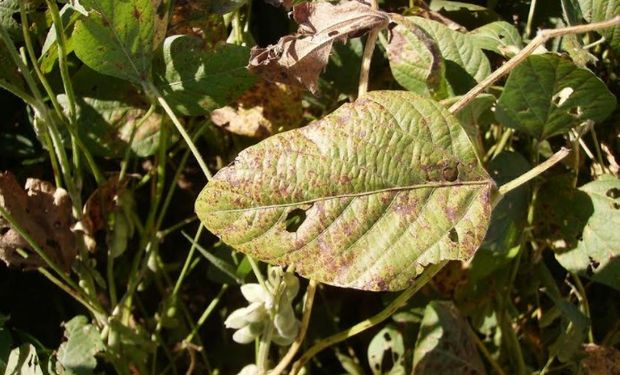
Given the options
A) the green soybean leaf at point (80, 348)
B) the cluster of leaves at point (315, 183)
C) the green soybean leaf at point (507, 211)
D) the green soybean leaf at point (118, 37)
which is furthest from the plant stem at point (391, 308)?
the green soybean leaf at point (118, 37)

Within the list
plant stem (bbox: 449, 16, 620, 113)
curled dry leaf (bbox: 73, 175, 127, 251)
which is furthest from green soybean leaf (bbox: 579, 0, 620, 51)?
curled dry leaf (bbox: 73, 175, 127, 251)

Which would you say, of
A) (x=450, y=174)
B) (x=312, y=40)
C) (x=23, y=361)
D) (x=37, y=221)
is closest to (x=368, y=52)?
(x=312, y=40)

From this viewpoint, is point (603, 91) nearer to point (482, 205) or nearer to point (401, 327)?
point (482, 205)

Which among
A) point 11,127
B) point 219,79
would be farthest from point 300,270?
point 11,127

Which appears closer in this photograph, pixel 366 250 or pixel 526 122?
pixel 366 250

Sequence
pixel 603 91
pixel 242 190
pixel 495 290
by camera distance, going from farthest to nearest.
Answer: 1. pixel 495 290
2. pixel 603 91
3. pixel 242 190

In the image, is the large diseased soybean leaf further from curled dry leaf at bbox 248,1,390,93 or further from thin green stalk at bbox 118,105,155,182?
thin green stalk at bbox 118,105,155,182

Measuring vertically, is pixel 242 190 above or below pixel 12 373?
above
